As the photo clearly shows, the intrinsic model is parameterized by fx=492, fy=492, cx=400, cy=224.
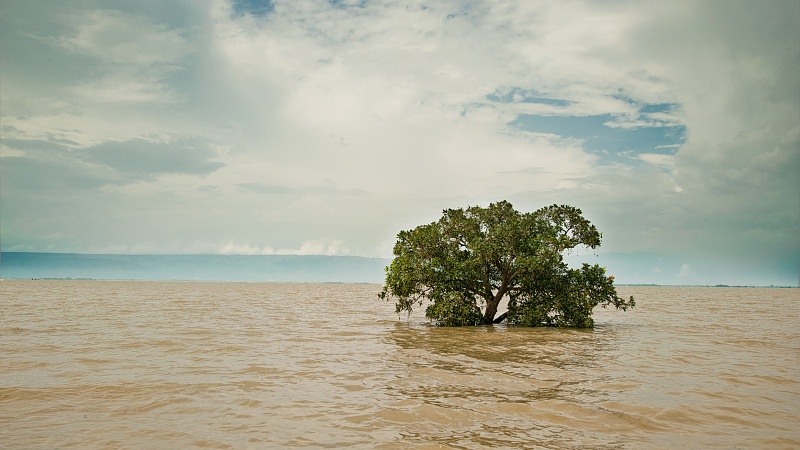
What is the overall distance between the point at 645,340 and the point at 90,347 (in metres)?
23.3

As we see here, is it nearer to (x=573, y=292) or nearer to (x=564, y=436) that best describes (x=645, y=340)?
(x=573, y=292)

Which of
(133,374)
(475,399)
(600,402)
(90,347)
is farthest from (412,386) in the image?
(90,347)

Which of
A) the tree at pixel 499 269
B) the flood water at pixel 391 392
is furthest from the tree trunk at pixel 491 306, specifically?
the flood water at pixel 391 392

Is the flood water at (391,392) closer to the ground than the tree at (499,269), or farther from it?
closer to the ground

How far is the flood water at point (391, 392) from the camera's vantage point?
8477mm

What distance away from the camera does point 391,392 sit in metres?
11.7

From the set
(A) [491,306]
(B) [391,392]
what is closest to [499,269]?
(A) [491,306]

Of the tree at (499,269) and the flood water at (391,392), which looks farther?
the tree at (499,269)

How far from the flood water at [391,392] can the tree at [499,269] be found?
5590mm

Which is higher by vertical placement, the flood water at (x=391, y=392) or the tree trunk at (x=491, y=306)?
the tree trunk at (x=491, y=306)

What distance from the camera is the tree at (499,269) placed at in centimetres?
2719

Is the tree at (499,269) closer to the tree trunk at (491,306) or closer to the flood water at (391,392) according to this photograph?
the tree trunk at (491,306)

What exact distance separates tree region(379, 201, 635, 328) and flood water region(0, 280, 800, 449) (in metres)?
5.59

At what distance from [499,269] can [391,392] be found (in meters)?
17.5
